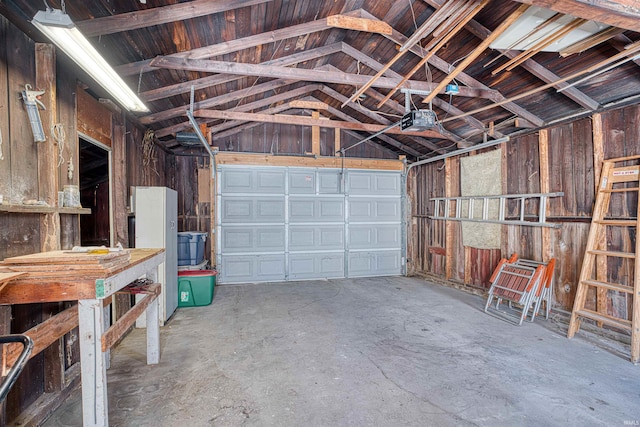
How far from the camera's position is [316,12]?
3191mm

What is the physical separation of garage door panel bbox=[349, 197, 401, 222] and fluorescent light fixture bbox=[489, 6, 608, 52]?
13.2 ft

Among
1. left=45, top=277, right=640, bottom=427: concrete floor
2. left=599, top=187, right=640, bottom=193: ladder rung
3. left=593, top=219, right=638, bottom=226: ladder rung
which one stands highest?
left=599, top=187, right=640, bottom=193: ladder rung

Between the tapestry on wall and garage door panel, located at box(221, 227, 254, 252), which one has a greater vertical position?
the tapestry on wall

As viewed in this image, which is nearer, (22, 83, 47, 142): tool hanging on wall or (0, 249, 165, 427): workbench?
(0, 249, 165, 427): workbench

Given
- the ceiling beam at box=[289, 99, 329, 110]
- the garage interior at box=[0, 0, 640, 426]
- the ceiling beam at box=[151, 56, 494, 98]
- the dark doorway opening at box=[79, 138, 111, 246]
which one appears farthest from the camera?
the ceiling beam at box=[289, 99, 329, 110]

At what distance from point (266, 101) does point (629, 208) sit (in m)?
5.21

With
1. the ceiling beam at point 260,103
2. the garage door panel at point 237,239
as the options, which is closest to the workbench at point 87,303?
the ceiling beam at point 260,103

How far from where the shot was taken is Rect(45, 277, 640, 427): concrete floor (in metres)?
2.03

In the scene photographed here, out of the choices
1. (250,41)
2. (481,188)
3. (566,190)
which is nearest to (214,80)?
(250,41)

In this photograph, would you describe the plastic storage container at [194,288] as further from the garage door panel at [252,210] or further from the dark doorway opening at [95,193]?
the garage door panel at [252,210]

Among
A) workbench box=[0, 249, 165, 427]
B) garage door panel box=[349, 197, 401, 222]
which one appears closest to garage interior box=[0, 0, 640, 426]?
workbench box=[0, 249, 165, 427]

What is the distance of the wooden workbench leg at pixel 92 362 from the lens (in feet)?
5.03

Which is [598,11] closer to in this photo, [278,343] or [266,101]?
[278,343]

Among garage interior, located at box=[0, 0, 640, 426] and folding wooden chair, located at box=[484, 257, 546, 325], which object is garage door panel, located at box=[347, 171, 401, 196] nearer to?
garage interior, located at box=[0, 0, 640, 426]
